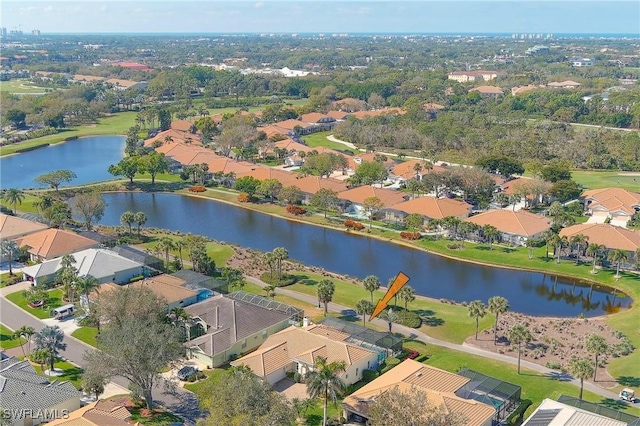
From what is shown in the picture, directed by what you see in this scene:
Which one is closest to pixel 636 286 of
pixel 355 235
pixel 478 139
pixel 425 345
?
pixel 425 345

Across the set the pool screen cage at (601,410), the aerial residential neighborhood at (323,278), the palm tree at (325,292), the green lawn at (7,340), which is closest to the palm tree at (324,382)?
the aerial residential neighborhood at (323,278)

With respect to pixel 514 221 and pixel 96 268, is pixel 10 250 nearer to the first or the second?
pixel 96 268

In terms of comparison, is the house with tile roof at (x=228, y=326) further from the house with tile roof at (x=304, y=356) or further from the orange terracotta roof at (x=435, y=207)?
the orange terracotta roof at (x=435, y=207)

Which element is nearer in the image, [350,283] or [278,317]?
[278,317]

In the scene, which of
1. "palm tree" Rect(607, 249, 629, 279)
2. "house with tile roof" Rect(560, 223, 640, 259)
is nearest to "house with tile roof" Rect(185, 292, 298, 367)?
"palm tree" Rect(607, 249, 629, 279)

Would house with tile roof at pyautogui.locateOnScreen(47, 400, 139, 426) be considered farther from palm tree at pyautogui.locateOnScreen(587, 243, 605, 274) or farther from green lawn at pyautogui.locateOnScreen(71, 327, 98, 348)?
palm tree at pyautogui.locateOnScreen(587, 243, 605, 274)

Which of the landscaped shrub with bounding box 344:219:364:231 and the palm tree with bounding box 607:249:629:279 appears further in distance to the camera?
the landscaped shrub with bounding box 344:219:364:231

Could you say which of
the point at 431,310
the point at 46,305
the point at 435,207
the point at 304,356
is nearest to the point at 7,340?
the point at 46,305

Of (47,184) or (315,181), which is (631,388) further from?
(47,184)
